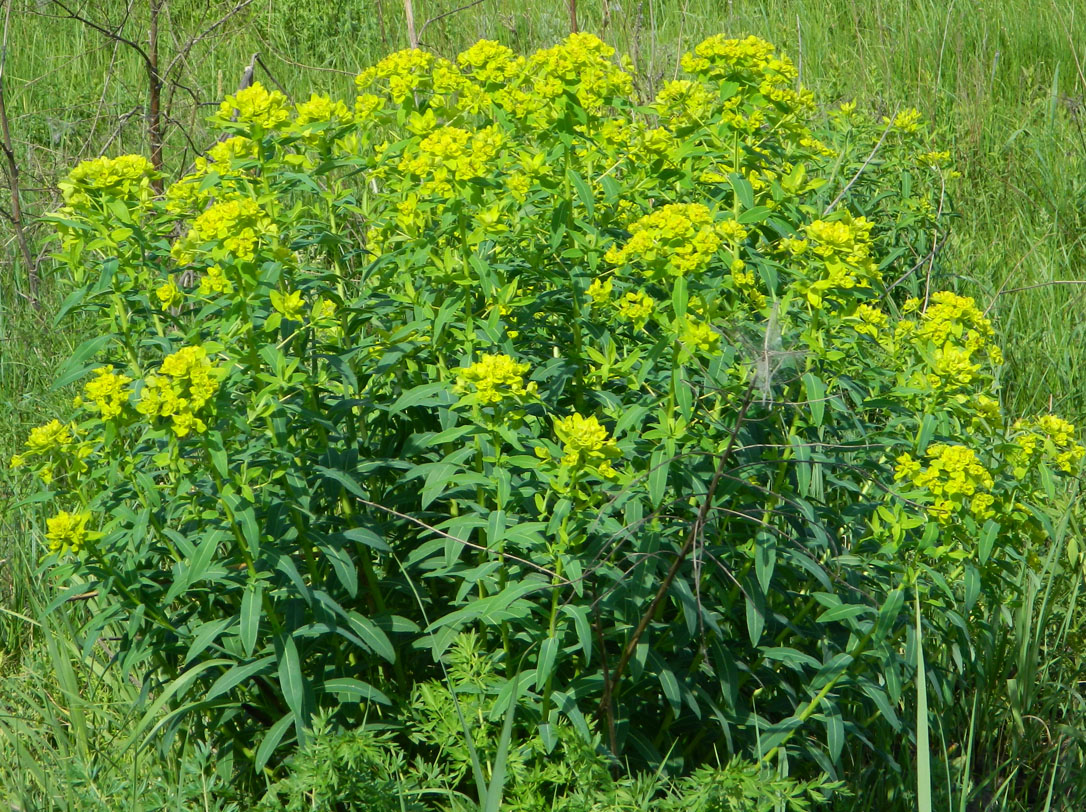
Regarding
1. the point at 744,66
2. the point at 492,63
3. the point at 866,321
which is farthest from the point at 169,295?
the point at 866,321

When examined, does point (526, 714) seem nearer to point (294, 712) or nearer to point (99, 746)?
point (294, 712)

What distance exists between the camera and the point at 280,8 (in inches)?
260

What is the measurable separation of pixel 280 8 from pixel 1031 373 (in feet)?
16.0

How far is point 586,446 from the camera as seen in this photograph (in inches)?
77.6

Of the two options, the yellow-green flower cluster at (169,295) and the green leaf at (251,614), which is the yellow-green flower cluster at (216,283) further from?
the green leaf at (251,614)

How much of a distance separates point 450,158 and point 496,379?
21.1 inches

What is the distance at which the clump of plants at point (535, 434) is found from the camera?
7.03 ft

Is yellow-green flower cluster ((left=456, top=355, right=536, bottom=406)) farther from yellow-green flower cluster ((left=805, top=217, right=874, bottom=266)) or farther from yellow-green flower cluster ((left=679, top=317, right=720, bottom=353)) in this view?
yellow-green flower cluster ((left=805, top=217, right=874, bottom=266))

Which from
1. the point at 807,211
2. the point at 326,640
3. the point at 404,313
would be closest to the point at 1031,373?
the point at 807,211

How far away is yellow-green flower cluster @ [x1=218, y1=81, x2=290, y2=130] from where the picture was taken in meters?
2.28

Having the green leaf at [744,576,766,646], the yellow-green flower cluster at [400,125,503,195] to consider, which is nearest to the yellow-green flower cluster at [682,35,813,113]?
the yellow-green flower cluster at [400,125,503,195]

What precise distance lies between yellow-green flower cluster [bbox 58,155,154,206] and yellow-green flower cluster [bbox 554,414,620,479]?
1.07 meters

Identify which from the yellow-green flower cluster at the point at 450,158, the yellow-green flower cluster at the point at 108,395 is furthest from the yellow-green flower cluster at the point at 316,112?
the yellow-green flower cluster at the point at 108,395

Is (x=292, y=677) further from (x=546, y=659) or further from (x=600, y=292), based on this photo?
(x=600, y=292)
